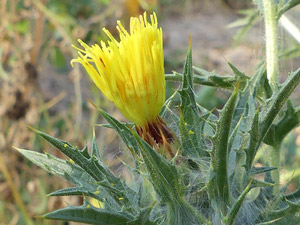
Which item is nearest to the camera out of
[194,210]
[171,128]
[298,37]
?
[194,210]

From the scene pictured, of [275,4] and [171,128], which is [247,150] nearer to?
[171,128]

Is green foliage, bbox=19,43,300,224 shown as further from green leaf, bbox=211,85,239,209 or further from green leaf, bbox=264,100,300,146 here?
green leaf, bbox=264,100,300,146

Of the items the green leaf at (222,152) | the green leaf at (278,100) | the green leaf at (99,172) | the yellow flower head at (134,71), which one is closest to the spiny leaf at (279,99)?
the green leaf at (278,100)

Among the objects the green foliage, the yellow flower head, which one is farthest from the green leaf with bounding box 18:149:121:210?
the yellow flower head

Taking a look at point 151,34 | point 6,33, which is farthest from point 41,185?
point 151,34

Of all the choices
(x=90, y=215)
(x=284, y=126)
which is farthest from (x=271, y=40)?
(x=90, y=215)
